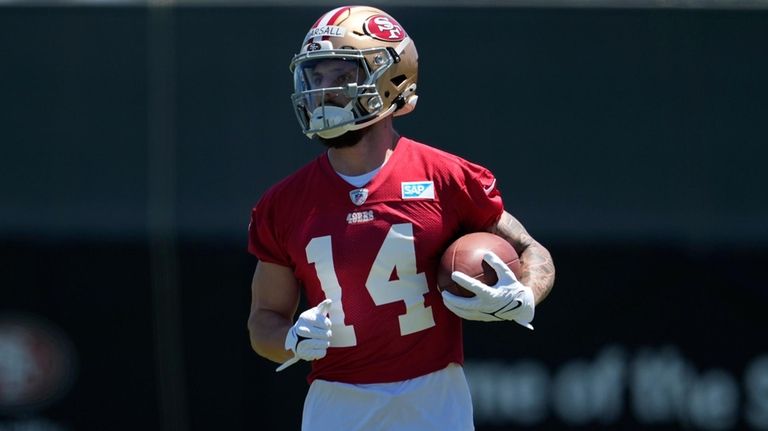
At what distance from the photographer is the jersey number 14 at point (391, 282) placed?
3.32m

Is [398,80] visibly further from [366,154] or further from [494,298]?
[494,298]

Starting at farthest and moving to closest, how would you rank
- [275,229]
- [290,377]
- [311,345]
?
[290,377]
[275,229]
[311,345]

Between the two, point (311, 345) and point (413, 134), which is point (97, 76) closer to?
point (413, 134)

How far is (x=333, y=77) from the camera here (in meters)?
3.40

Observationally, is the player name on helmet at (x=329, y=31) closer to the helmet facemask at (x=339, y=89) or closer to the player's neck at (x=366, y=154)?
the helmet facemask at (x=339, y=89)

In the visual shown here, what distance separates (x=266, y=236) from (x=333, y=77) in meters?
0.49

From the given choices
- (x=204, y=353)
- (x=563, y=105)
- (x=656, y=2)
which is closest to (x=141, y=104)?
(x=204, y=353)

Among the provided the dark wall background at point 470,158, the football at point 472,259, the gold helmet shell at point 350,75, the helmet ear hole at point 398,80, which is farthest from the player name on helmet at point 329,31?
the dark wall background at point 470,158

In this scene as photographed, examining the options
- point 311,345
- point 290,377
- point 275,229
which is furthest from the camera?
point 290,377

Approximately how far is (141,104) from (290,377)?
1.56 m

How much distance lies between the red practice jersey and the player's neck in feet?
0.11

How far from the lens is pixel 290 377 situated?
235 inches

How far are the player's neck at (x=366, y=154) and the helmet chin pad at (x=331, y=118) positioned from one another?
11cm

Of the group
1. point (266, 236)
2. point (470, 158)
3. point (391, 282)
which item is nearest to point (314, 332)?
point (391, 282)
